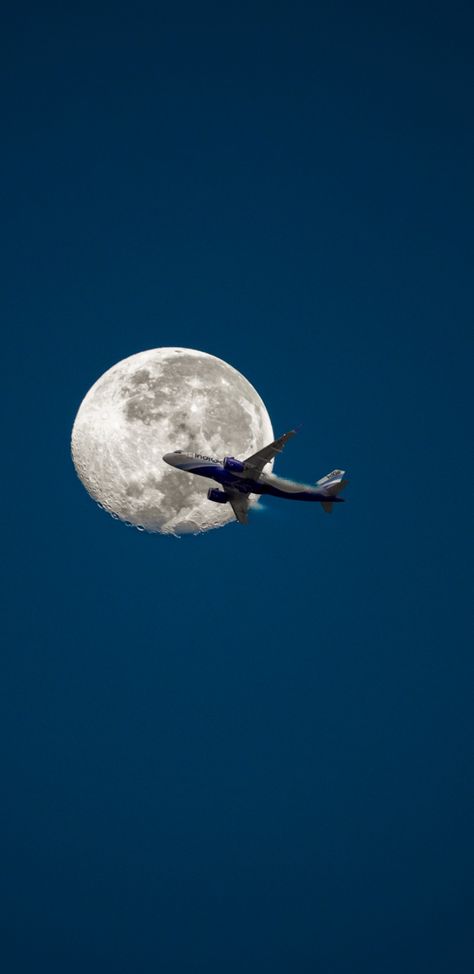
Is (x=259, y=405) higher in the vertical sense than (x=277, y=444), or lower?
higher

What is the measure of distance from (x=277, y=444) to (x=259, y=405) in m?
13.7

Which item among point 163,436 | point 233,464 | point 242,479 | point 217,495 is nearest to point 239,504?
point 217,495

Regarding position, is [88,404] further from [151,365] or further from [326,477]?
[326,477]

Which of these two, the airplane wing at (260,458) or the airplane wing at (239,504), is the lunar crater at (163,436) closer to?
the airplane wing at (239,504)

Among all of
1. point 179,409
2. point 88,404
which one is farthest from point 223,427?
point 88,404

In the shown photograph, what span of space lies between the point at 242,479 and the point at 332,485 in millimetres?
6479

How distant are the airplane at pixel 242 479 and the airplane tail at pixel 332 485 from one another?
0.13 metres

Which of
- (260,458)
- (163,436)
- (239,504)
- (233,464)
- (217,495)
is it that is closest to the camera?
(260,458)

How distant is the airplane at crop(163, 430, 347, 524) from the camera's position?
Answer: 73188mm

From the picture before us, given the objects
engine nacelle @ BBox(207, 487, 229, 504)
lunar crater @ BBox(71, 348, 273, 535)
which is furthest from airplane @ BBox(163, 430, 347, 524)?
lunar crater @ BBox(71, 348, 273, 535)

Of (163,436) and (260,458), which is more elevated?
(163,436)

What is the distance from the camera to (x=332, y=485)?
77.9 m

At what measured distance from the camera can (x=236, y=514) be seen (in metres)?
75.8

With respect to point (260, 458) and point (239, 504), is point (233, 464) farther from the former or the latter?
point (239, 504)
